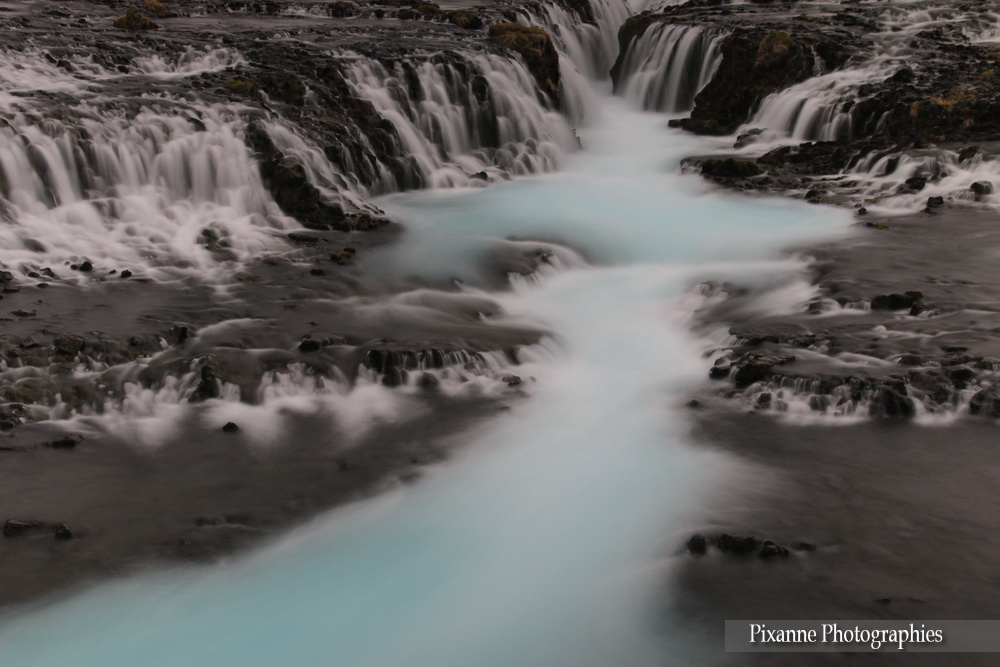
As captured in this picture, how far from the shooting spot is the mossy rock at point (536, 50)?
19.9 meters

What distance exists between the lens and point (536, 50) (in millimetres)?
19938

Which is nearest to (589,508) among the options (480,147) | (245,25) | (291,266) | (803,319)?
(803,319)

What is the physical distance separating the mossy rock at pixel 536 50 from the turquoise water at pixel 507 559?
9.88 m

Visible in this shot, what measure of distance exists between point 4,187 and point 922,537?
11615mm

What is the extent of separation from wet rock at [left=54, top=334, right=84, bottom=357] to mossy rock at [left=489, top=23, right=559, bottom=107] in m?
13.1

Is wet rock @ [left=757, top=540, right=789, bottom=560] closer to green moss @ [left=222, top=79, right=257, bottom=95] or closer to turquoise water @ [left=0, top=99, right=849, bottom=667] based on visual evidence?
turquoise water @ [left=0, top=99, right=849, bottom=667]

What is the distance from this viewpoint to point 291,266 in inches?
464

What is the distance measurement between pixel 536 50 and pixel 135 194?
10359mm

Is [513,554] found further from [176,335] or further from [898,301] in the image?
[898,301]

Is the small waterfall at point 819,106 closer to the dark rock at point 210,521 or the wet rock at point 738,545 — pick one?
the wet rock at point 738,545

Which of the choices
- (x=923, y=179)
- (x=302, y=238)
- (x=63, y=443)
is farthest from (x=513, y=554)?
(x=923, y=179)

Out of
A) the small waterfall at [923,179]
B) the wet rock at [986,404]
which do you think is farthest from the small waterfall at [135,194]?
the small waterfall at [923,179]

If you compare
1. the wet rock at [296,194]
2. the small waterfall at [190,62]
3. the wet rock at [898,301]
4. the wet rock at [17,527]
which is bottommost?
the wet rock at [17,527]

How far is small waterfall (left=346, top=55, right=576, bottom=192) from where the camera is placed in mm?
16375
